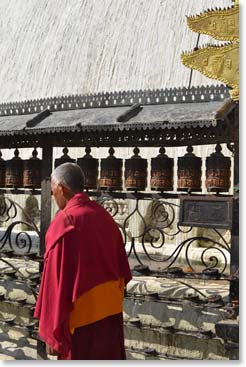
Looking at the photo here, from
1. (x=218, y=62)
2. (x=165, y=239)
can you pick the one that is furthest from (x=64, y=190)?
(x=165, y=239)

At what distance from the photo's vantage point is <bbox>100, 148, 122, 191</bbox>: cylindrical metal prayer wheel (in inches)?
169

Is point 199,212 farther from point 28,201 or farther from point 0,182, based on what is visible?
point 28,201

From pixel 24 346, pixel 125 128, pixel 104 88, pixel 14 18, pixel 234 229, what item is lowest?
pixel 24 346

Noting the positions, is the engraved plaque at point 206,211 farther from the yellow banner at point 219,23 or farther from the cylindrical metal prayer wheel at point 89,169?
the yellow banner at point 219,23

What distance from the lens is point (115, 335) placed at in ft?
A: 9.83

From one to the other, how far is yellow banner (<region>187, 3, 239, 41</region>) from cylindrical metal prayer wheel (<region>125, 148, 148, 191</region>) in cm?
95

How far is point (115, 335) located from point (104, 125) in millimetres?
1436

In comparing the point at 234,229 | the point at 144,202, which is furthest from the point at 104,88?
the point at 234,229

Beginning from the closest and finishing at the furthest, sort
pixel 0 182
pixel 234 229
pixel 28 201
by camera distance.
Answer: pixel 234 229
pixel 0 182
pixel 28 201

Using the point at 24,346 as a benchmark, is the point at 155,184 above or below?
above

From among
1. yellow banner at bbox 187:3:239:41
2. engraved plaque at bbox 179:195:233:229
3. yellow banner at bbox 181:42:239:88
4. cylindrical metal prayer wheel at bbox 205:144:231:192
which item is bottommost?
engraved plaque at bbox 179:195:233:229

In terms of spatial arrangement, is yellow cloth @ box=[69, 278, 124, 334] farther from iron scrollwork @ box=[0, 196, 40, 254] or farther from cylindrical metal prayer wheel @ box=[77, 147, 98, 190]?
iron scrollwork @ box=[0, 196, 40, 254]

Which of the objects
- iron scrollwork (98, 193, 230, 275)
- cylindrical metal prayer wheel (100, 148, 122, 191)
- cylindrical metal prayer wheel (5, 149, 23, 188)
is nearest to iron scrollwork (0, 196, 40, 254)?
cylindrical metal prayer wheel (5, 149, 23, 188)

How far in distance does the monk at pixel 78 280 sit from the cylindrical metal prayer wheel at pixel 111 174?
1313 millimetres
